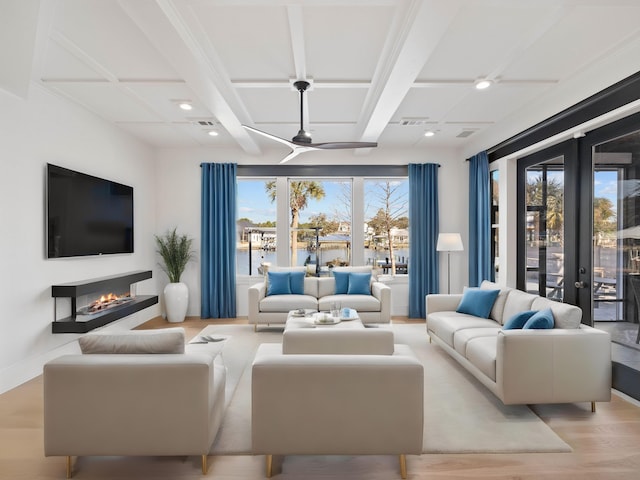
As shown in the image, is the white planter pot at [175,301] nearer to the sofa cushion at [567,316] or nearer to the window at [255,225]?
the window at [255,225]

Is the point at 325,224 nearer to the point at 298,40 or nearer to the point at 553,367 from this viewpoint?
the point at 298,40

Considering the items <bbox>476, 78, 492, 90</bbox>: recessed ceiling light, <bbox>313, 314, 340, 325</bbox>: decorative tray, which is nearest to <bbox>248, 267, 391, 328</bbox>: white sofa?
<bbox>313, 314, 340, 325</bbox>: decorative tray

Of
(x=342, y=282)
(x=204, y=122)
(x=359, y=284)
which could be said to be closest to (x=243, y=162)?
(x=204, y=122)

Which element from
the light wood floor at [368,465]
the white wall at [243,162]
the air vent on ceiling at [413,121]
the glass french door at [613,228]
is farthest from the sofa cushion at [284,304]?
the glass french door at [613,228]

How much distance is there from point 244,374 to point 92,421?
5.73ft

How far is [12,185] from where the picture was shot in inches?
136

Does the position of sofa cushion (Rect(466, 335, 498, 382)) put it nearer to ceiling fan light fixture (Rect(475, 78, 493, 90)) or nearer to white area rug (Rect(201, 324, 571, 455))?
white area rug (Rect(201, 324, 571, 455))

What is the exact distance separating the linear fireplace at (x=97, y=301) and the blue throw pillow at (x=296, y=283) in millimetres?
1929

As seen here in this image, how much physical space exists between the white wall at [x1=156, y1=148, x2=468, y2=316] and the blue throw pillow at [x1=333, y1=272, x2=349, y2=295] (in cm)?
161

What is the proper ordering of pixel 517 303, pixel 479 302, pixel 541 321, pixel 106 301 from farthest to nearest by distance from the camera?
1. pixel 106 301
2. pixel 479 302
3. pixel 517 303
4. pixel 541 321

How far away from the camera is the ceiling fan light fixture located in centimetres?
370

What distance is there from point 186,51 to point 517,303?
12.4ft

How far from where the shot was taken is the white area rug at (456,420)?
2432 millimetres

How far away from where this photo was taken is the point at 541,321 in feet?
9.99
